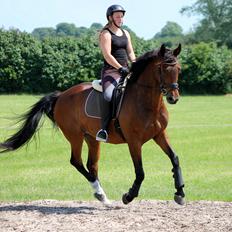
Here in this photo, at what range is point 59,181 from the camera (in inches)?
515

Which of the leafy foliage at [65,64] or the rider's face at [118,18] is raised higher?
the rider's face at [118,18]

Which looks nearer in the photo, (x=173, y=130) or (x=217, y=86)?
(x=173, y=130)

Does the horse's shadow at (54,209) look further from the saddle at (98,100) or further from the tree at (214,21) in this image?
the tree at (214,21)

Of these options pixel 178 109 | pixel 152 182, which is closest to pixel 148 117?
pixel 152 182

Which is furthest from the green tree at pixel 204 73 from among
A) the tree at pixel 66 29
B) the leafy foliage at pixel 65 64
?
the tree at pixel 66 29

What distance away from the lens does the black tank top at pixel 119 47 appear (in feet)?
32.0

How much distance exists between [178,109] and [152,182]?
22.9 meters

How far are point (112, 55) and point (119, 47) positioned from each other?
6.8 inches

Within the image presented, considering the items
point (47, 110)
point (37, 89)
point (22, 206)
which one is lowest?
point (37, 89)

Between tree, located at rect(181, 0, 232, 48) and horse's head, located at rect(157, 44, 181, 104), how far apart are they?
83525 mm

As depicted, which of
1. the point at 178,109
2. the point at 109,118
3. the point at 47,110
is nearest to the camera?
A: the point at 109,118

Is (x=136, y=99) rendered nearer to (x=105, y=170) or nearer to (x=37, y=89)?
(x=105, y=170)

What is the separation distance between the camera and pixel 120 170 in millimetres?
14523

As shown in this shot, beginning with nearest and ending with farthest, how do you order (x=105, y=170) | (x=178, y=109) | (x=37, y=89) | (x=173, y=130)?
(x=105, y=170) → (x=173, y=130) → (x=178, y=109) → (x=37, y=89)
